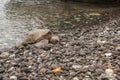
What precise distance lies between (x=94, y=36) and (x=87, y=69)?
5.64 m

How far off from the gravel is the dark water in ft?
8.70

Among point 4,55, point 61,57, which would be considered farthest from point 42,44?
point 61,57

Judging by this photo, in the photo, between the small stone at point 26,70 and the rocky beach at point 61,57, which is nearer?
the rocky beach at point 61,57

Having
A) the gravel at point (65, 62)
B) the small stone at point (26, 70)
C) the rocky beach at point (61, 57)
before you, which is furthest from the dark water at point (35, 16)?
the small stone at point (26, 70)

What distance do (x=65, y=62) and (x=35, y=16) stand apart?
1144cm

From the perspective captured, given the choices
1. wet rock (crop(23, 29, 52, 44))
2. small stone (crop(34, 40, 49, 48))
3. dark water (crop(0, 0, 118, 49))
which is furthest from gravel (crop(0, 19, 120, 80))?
dark water (crop(0, 0, 118, 49))

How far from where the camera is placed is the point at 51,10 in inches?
906

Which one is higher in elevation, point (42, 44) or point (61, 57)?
point (61, 57)

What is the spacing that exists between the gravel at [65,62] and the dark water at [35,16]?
104 inches

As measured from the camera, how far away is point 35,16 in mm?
20422

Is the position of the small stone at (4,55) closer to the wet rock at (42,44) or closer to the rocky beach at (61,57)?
the rocky beach at (61,57)

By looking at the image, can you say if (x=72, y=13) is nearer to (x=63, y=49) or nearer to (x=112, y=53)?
(x=63, y=49)

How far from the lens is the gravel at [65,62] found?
8.12 metres

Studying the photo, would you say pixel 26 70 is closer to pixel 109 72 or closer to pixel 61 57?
pixel 61 57
